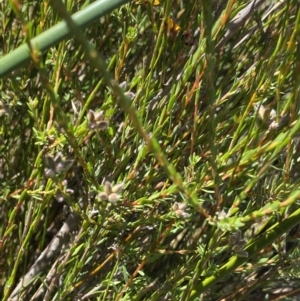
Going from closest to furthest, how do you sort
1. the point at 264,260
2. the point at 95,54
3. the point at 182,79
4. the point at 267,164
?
the point at 95,54 < the point at 267,164 < the point at 182,79 < the point at 264,260

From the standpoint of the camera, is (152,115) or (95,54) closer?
(95,54)

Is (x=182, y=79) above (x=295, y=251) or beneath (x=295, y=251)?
above

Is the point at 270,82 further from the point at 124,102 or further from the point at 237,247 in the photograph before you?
the point at 124,102

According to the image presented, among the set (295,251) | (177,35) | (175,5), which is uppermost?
(175,5)

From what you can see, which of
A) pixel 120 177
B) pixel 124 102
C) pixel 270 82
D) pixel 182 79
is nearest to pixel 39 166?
pixel 120 177

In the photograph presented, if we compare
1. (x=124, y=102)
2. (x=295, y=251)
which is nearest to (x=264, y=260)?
(x=295, y=251)

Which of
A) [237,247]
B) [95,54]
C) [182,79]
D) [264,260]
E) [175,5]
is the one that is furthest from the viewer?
[175,5]
